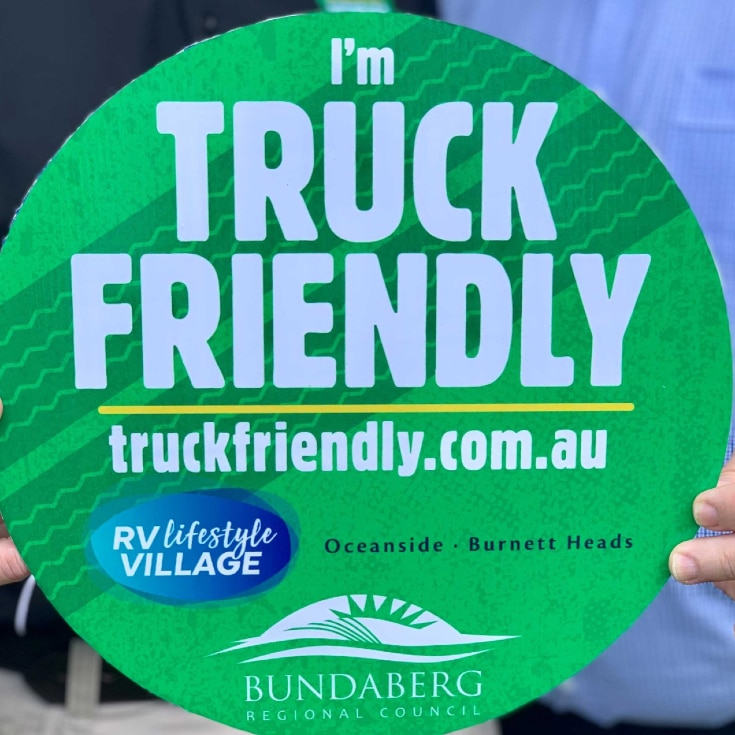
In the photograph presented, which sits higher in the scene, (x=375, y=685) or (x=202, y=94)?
(x=202, y=94)

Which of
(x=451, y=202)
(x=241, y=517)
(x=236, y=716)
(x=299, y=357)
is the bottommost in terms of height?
(x=236, y=716)

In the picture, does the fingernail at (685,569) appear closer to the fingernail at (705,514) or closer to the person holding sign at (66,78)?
the fingernail at (705,514)

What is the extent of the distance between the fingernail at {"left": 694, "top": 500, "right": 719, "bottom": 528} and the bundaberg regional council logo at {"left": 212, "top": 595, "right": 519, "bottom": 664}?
0.17 m

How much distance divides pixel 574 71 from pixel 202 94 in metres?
0.51

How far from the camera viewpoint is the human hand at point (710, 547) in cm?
→ 66

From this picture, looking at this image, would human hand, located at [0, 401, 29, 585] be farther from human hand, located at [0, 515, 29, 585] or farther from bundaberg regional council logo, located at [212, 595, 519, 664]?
bundaberg regional council logo, located at [212, 595, 519, 664]

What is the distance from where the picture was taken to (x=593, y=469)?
67cm

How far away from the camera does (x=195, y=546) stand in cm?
67

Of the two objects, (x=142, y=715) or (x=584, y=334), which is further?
(x=142, y=715)

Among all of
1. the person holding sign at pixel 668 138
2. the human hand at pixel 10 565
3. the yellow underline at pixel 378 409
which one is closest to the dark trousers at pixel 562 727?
the person holding sign at pixel 668 138

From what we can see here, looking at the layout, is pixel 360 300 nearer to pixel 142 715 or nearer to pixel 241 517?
pixel 241 517

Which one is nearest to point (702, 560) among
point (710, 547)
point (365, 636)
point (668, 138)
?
point (710, 547)

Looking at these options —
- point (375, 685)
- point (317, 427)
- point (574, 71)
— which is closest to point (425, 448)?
point (317, 427)

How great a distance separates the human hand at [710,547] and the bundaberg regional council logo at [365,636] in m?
0.14
